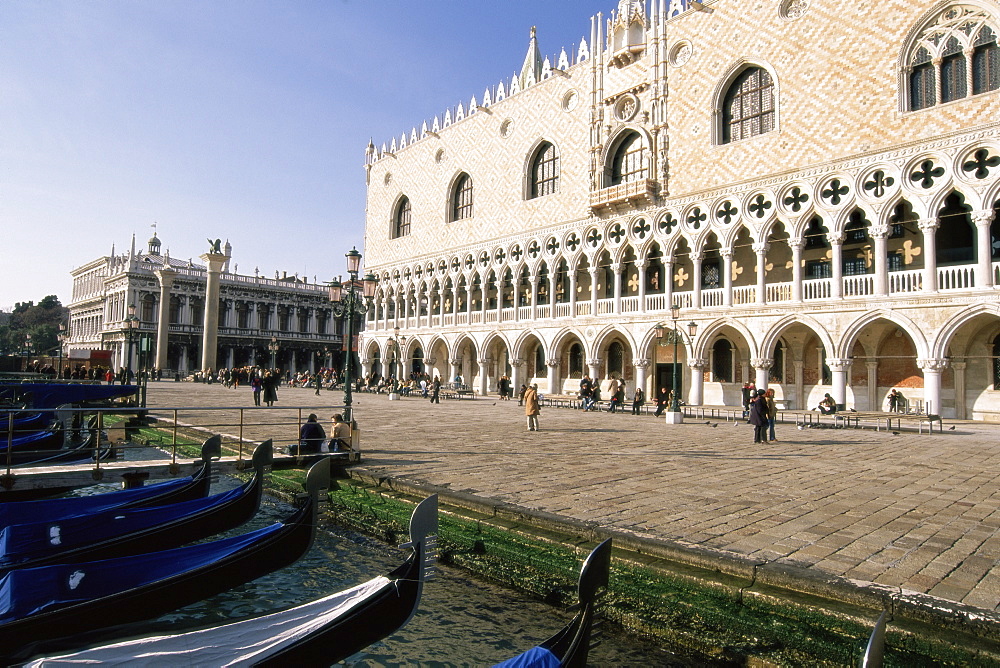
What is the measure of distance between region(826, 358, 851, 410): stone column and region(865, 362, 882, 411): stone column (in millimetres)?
1476

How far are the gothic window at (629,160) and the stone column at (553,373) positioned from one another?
26.8 feet

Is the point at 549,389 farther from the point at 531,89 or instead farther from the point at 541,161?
the point at 531,89

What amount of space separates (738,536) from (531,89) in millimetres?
28847

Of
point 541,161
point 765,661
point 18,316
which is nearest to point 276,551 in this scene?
point 765,661

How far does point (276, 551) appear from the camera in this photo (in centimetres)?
476

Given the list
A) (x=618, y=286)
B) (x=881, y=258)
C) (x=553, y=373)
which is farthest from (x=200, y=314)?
(x=881, y=258)

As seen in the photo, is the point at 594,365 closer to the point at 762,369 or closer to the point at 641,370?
the point at 641,370

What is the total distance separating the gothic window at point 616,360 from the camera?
27.1 metres

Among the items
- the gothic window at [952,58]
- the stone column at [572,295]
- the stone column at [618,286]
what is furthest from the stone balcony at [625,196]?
the gothic window at [952,58]

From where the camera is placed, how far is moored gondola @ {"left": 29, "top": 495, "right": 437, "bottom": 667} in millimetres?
2791

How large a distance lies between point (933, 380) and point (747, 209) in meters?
7.92

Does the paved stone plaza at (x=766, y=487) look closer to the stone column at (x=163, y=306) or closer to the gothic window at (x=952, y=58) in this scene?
the gothic window at (x=952, y=58)

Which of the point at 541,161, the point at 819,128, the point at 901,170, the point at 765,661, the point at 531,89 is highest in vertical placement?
the point at 531,89

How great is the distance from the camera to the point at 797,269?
66.5ft
